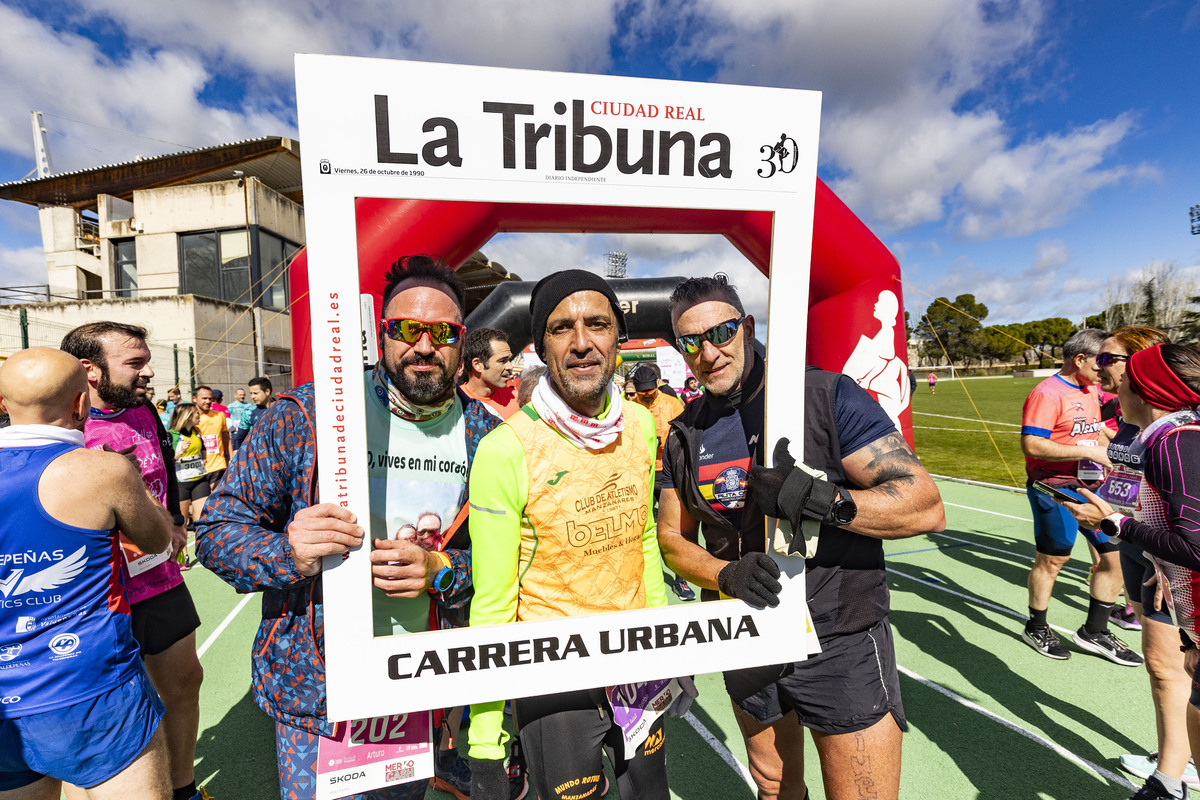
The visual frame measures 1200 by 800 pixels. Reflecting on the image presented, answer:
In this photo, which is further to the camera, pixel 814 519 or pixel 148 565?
pixel 148 565

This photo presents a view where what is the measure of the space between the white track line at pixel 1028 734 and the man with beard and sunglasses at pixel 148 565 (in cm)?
409

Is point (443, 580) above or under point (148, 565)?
above

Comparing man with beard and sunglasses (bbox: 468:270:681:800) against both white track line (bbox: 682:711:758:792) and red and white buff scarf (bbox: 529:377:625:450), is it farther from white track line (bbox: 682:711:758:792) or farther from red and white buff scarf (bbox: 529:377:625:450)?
white track line (bbox: 682:711:758:792)

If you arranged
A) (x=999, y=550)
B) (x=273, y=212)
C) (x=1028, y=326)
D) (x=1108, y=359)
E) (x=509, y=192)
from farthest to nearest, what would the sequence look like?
(x=1028, y=326), (x=273, y=212), (x=999, y=550), (x=1108, y=359), (x=509, y=192)

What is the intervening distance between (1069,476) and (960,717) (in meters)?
2.13

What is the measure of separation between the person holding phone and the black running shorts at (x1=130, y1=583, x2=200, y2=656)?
18.5 feet

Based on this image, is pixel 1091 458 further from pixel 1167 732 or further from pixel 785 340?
pixel 785 340

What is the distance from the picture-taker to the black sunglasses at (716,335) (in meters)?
1.83

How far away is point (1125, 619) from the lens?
4.52 metres

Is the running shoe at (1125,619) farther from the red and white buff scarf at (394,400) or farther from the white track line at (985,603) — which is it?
the red and white buff scarf at (394,400)

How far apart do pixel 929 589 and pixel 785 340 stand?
5.48 metres

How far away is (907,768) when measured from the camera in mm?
2895

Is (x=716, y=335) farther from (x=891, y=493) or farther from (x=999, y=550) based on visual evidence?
(x=999, y=550)

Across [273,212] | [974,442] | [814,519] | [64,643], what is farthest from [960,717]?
[273,212]
